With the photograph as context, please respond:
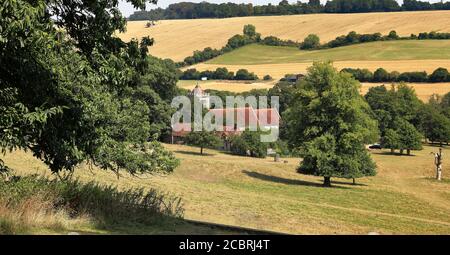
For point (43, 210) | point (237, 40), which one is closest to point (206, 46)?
point (237, 40)

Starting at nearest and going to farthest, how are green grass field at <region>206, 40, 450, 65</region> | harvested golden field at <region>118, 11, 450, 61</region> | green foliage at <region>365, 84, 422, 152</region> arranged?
green foliage at <region>365, 84, 422, 152</region> < green grass field at <region>206, 40, 450, 65</region> < harvested golden field at <region>118, 11, 450, 61</region>

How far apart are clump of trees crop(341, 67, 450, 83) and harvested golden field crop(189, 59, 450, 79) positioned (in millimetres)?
1803

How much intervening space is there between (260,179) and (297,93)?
9.43 meters

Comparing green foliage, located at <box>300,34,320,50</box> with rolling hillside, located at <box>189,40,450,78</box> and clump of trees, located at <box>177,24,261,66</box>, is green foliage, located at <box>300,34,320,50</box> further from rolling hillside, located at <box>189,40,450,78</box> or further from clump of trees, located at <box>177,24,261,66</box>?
clump of trees, located at <box>177,24,261,66</box>

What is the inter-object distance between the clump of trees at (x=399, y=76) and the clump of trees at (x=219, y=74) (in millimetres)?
28692

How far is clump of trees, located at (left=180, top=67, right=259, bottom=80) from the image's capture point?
504ft

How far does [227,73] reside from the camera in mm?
157625

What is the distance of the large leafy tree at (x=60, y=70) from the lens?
39.4ft

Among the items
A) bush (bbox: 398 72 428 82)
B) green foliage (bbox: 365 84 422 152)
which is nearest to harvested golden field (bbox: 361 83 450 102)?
bush (bbox: 398 72 428 82)

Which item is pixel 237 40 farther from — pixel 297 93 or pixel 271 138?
pixel 297 93

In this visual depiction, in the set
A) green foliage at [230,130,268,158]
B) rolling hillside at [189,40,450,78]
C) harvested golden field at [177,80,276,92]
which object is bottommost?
green foliage at [230,130,268,158]

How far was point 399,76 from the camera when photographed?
13412cm

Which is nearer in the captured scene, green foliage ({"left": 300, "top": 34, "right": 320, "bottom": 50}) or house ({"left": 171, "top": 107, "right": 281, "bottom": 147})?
house ({"left": 171, "top": 107, "right": 281, "bottom": 147})

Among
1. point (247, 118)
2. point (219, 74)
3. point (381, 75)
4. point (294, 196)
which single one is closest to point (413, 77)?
point (381, 75)
